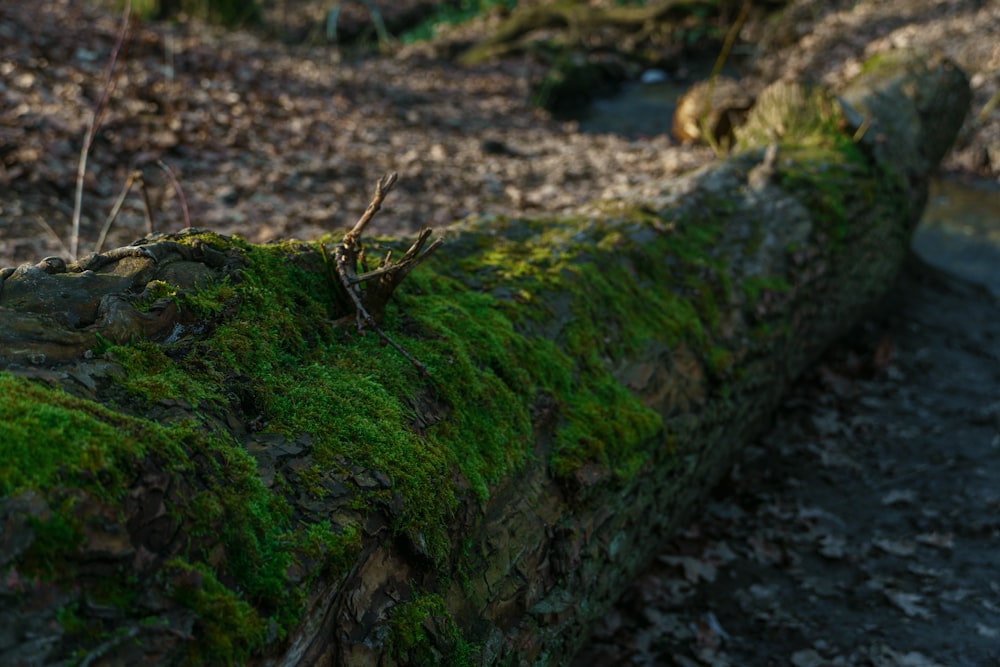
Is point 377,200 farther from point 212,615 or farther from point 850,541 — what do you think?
point 850,541

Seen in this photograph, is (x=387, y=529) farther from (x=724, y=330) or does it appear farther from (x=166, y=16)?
(x=166, y=16)

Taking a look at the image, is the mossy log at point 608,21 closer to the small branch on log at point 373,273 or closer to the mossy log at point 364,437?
the mossy log at point 364,437

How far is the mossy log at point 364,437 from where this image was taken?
131cm

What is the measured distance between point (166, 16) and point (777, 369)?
35.4ft

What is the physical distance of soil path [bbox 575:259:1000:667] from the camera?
10.5 ft

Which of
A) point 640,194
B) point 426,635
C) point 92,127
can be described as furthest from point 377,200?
point 92,127

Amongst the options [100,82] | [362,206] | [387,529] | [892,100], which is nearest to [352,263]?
[387,529]

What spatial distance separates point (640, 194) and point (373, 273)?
2.37 m

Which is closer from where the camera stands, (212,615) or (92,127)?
(212,615)

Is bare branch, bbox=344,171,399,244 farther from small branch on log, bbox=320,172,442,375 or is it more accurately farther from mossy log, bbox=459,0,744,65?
mossy log, bbox=459,0,744,65

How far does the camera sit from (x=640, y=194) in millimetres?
4188

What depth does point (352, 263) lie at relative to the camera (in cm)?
232

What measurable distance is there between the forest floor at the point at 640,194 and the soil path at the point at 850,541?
1cm

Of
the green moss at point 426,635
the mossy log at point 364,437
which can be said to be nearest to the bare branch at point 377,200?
the mossy log at point 364,437
